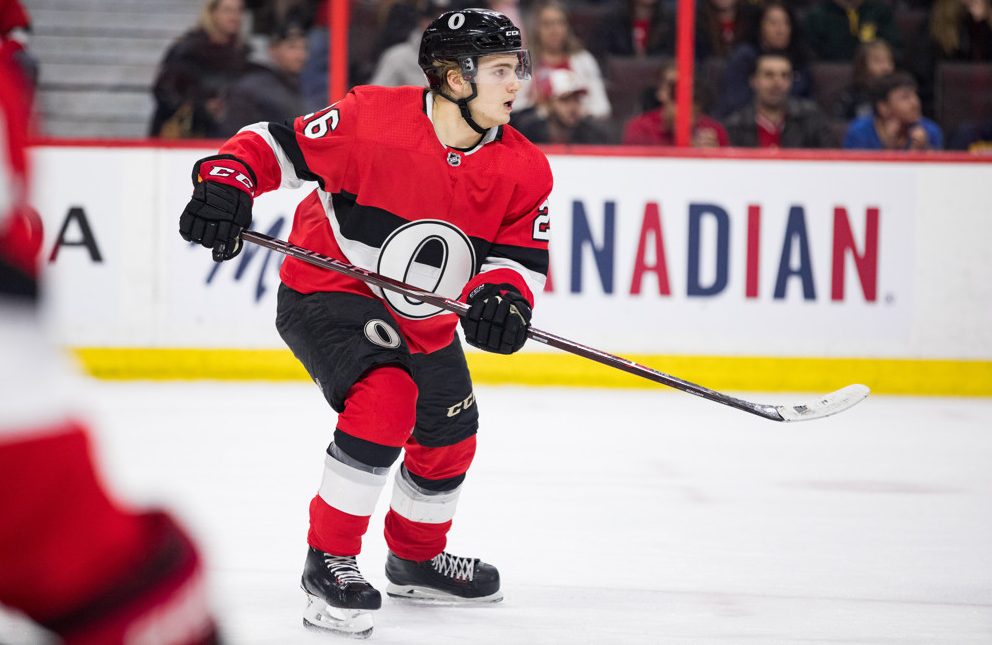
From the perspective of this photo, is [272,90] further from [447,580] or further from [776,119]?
[447,580]

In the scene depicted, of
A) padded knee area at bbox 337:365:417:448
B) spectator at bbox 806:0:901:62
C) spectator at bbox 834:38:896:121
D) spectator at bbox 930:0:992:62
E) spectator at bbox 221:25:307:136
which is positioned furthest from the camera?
spectator at bbox 806:0:901:62

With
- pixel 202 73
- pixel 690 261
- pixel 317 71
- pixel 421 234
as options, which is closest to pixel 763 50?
pixel 690 261

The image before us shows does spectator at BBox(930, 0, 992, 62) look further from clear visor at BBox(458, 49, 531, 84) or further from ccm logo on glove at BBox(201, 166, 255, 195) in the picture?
ccm logo on glove at BBox(201, 166, 255, 195)

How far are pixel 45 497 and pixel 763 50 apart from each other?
471 cm

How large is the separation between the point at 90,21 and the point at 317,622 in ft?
13.8

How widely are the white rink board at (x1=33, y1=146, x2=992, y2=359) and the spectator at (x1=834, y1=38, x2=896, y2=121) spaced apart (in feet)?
1.46

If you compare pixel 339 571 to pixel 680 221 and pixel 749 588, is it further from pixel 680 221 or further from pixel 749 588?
pixel 680 221

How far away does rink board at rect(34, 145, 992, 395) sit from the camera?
4617 mm

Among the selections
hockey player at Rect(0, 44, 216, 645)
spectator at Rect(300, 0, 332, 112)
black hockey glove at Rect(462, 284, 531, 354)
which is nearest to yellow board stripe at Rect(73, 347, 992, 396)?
spectator at Rect(300, 0, 332, 112)

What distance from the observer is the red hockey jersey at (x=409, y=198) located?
2.32m

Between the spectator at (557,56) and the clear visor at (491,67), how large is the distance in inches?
100

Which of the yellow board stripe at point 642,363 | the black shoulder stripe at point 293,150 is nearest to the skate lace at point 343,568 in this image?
the black shoulder stripe at point 293,150

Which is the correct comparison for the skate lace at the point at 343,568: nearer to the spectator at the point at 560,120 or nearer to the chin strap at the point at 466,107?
the chin strap at the point at 466,107

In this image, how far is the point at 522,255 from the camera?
2338 millimetres
